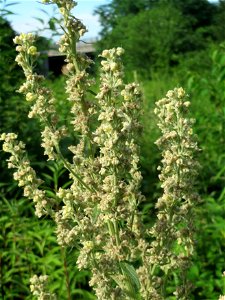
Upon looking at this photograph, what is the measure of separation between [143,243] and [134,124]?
17.6 inches

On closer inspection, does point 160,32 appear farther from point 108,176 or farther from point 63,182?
point 108,176

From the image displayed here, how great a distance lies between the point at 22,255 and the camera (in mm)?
4629

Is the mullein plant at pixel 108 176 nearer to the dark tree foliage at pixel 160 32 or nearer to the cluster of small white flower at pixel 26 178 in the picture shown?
the cluster of small white flower at pixel 26 178

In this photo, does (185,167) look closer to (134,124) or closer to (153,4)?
(134,124)

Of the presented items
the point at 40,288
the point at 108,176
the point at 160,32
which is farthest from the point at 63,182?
the point at 160,32

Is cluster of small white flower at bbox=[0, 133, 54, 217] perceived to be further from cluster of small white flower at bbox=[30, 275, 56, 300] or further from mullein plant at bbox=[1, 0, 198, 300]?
cluster of small white flower at bbox=[30, 275, 56, 300]

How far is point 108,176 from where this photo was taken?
2.22 m

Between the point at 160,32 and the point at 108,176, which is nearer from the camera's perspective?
the point at 108,176

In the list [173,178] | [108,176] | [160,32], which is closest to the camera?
[108,176]

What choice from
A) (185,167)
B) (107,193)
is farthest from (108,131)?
(185,167)

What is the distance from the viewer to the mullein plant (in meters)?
2.22

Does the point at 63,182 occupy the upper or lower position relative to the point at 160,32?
upper

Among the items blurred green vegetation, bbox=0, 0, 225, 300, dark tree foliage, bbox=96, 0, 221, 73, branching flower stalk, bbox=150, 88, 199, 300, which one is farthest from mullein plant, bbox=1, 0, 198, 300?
dark tree foliage, bbox=96, 0, 221, 73

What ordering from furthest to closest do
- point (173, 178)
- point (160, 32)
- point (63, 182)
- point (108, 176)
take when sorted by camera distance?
point (160, 32) < point (63, 182) < point (173, 178) < point (108, 176)
